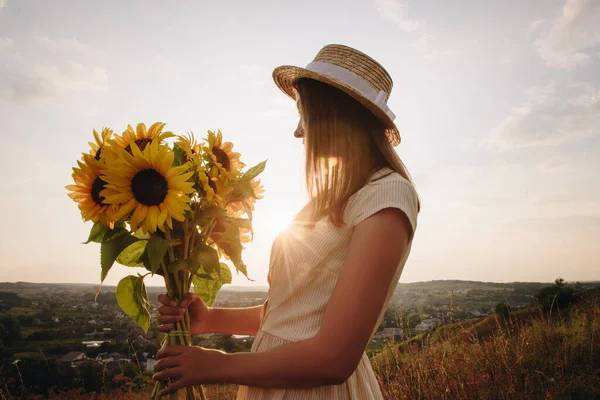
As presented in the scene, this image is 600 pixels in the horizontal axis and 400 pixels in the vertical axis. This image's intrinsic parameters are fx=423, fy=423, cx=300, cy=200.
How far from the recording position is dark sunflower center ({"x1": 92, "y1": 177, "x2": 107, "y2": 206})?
139cm

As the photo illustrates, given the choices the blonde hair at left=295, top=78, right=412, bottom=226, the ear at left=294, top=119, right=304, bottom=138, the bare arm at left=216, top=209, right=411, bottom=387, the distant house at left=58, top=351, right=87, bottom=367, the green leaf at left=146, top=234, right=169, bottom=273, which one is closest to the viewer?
the bare arm at left=216, top=209, right=411, bottom=387

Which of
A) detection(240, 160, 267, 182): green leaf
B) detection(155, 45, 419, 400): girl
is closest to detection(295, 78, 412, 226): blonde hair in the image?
detection(155, 45, 419, 400): girl

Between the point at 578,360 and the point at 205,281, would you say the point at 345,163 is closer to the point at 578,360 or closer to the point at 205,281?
the point at 205,281

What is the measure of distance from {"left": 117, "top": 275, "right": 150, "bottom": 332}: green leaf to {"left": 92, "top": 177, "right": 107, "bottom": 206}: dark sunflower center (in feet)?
0.89

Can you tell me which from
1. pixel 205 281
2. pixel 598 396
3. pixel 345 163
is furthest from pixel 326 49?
pixel 598 396

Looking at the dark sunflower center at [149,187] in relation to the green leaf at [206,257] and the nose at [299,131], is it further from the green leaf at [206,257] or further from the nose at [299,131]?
the nose at [299,131]

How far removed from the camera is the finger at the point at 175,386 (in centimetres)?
118

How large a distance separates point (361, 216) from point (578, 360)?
18.0ft

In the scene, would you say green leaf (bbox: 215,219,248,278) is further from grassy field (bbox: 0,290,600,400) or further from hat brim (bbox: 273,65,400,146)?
grassy field (bbox: 0,290,600,400)

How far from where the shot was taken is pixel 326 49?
5.98 ft

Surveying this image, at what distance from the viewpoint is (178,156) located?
1.45 m

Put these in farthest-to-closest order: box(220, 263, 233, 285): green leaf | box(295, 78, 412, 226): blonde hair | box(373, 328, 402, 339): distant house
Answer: box(373, 328, 402, 339): distant house → box(220, 263, 233, 285): green leaf → box(295, 78, 412, 226): blonde hair

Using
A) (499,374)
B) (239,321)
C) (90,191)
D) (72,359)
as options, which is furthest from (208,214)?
(72,359)

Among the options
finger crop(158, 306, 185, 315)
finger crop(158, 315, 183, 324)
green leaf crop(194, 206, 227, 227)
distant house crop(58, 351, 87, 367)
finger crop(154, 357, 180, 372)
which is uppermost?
green leaf crop(194, 206, 227, 227)
